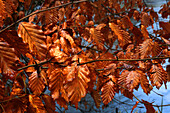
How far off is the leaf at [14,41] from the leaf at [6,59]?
0.28 ft

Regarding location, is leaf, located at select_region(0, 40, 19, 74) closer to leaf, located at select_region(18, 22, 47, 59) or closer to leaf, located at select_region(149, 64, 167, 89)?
leaf, located at select_region(18, 22, 47, 59)

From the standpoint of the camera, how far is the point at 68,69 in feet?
1.70

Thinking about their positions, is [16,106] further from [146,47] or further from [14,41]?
[146,47]

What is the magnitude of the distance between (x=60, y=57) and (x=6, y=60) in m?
0.23

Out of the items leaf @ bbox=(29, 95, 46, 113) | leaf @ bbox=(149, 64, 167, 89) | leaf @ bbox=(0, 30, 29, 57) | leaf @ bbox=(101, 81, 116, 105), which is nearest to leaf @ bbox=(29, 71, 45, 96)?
Result: leaf @ bbox=(29, 95, 46, 113)

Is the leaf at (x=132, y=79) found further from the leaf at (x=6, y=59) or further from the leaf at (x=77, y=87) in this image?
Answer: the leaf at (x=6, y=59)

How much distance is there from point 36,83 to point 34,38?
0.20 meters

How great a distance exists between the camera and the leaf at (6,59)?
1.33ft

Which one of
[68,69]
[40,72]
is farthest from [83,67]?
[40,72]

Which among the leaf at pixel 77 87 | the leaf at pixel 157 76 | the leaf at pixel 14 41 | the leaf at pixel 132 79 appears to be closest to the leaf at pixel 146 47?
the leaf at pixel 157 76

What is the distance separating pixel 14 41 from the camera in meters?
0.52

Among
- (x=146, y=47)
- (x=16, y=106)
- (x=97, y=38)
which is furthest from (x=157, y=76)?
(x=16, y=106)

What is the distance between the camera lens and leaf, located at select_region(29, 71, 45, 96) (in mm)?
619

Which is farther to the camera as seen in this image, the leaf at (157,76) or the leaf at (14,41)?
the leaf at (157,76)
